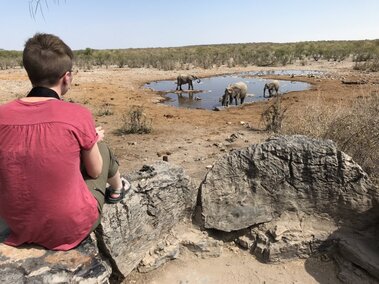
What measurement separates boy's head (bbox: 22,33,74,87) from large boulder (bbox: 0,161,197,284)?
108 centimetres

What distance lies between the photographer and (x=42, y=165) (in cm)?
201

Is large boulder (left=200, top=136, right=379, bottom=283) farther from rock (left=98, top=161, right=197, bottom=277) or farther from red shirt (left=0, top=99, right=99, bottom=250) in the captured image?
red shirt (left=0, top=99, right=99, bottom=250)

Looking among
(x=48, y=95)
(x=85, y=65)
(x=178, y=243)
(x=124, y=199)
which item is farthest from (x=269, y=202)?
(x=85, y=65)

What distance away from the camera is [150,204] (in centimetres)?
364

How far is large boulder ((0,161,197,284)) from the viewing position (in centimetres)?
219

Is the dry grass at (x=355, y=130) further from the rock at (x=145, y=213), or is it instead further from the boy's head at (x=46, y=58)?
the boy's head at (x=46, y=58)

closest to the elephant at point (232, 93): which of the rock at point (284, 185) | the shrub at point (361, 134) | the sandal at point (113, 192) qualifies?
the shrub at point (361, 134)

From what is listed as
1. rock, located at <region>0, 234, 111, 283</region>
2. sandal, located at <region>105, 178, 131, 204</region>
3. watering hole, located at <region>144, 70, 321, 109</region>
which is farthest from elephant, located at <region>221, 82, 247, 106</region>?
rock, located at <region>0, 234, 111, 283</region>

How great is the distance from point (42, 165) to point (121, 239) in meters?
1.52

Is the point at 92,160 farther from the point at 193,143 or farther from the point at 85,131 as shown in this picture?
the point at 193,143

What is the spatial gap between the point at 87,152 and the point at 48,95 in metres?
0.40

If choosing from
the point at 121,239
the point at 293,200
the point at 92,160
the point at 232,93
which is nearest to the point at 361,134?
the point at 293,200

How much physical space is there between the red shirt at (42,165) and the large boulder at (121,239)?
6.2 inches

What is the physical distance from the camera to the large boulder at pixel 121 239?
86.3 inches
